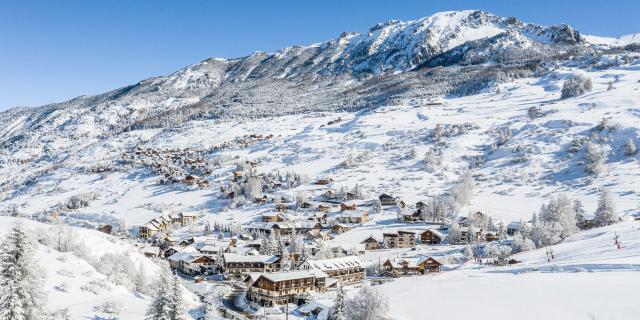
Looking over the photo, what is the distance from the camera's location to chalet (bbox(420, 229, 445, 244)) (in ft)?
274

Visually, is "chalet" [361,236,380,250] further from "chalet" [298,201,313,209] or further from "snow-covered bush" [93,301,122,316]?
"snow-covered bush" [93,301,122,316]

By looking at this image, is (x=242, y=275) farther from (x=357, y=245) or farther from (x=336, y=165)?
(x=336, y=165)

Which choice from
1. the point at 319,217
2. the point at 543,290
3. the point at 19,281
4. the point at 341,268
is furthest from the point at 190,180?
the point at 19,281

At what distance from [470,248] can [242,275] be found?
31.2 meters

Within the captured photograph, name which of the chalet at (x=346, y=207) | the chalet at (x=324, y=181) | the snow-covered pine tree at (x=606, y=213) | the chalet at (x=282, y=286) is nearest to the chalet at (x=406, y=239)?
the chalet at (x=346, y=207)

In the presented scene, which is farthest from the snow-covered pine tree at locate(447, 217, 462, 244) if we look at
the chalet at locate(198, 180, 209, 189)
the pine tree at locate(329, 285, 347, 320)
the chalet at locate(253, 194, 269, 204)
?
the chalet at locate(198, 180, 209, 189)

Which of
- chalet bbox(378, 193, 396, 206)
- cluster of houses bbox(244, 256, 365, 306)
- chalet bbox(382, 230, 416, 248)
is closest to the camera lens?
cluster of houses bbox(244, 256, 365, 306)

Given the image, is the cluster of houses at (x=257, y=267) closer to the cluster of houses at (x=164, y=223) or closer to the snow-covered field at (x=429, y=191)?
the cluster of houses at (x=164, y=223)

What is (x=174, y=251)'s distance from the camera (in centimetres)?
8025

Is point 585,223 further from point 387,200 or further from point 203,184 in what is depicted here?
point 203,184

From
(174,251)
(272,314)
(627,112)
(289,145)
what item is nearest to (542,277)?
(272,314)

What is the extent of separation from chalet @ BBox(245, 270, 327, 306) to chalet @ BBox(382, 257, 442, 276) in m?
10.7

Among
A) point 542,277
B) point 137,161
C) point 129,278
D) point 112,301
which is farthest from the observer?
point 137,161

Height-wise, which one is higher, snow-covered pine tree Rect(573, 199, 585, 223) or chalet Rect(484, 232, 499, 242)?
snow-covered pine tree Rect(573, 199, 585, 223)
